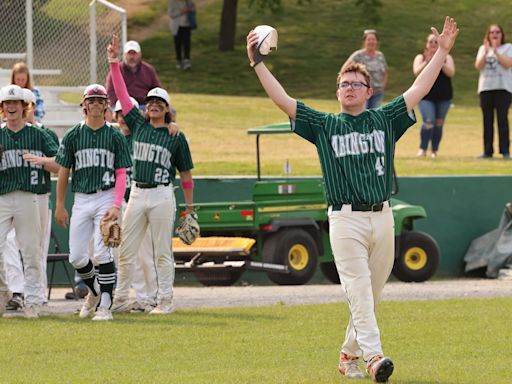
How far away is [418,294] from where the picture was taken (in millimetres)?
15672

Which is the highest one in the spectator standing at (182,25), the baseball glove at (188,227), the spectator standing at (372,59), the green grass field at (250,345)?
the spectator standing at (182,25)

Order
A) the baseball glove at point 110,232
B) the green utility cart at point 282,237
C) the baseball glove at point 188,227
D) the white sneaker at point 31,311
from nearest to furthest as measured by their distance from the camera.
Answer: the baseball glove at point 110,232 < the white sneaker at point 31,311 < the baseball glove at point 188,227 < the green utility cart at point 282,237

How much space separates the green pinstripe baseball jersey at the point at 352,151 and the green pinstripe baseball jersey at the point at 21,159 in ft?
15.0

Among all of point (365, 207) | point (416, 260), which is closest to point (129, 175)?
point (416, 260)

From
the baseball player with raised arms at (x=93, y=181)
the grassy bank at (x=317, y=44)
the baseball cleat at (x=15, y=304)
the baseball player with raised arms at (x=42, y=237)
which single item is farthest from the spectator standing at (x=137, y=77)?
the grassy bank at (x=317, y=44)

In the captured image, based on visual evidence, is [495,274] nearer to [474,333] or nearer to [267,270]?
[267,270]

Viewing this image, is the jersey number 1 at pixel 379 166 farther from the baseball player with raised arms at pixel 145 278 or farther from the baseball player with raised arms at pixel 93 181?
the baseball player with raised arms at pixel 145 278

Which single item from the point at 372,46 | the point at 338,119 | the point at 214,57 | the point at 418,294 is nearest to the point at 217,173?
the point at 372,46

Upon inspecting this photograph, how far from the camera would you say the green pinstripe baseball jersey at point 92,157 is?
12953mm

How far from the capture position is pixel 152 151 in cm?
1345

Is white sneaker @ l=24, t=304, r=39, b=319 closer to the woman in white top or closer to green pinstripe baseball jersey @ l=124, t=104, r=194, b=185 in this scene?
green pinstripe baseball jersey @ l=124, t=104, r=194, b=185

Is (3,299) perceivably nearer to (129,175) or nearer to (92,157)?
(92,157)

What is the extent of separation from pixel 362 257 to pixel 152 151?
475cm

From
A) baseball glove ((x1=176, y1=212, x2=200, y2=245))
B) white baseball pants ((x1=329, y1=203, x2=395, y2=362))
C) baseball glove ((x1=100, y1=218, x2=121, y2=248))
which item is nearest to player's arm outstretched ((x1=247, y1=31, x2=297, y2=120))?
white baseball pants ((x1=329, y1=203, x2=395, y2=362))
